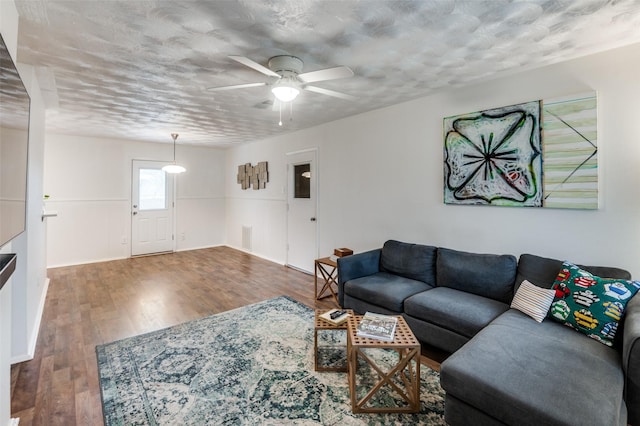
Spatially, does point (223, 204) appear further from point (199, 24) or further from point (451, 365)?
Answer: point (451, 365)

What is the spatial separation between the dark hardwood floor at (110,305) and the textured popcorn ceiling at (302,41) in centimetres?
241

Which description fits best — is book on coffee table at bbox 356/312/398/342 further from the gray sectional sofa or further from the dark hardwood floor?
the dark hardwood floor

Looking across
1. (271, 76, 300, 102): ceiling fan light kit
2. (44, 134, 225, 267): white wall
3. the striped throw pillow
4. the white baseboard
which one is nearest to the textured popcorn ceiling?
(271, 76, 300, 102): ceiling fan light kit

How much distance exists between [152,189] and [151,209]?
1.42 ft

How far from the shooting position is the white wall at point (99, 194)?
5.36 meters

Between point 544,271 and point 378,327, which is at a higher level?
point 544,271

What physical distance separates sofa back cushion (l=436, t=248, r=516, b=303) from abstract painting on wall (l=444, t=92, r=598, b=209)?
54cm

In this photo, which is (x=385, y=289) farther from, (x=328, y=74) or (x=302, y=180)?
(x=302, y=180)

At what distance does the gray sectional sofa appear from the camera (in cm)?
136

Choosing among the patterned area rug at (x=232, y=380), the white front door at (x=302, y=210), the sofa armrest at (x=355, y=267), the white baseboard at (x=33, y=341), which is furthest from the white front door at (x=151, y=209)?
the sofa armrest at (x=355, y=267)

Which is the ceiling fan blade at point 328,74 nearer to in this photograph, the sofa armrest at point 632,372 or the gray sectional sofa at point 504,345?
the gray sectional sofa at point 504,345

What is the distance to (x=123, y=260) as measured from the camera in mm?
5891

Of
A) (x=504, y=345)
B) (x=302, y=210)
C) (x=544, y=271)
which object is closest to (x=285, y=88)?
(x=504, y=345)

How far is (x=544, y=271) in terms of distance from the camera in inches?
92.7
